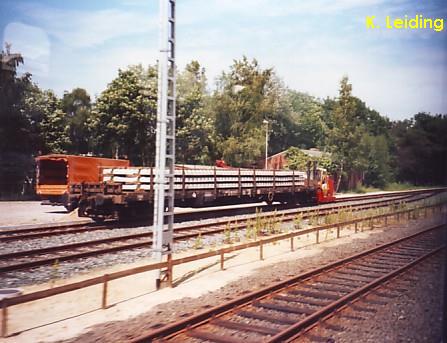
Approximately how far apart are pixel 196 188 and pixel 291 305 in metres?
9.81

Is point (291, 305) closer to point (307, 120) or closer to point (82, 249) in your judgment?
point (82, 249)

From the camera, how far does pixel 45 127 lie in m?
9.41

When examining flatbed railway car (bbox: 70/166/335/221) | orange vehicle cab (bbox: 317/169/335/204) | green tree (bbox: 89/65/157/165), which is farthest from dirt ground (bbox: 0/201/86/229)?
orange vehicle cab (bbox: 317/169/335/204)

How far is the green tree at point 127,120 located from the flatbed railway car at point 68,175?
112 centimetres

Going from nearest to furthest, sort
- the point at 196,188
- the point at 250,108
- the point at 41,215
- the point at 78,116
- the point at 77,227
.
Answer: the point at 78,116 → the point at 250,108 → the point at 77,227 → the point at 41,215 → the point at 196,188

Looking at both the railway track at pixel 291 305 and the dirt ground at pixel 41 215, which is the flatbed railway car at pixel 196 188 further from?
the railway track at pixel 291 305

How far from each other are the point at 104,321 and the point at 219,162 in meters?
12.3

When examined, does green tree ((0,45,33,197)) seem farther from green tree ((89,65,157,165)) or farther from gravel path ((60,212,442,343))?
gravel path ((60,212,442,343))

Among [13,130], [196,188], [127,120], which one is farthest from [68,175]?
[13,130]

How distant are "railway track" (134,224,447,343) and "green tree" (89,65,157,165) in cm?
643

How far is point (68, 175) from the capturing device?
14.7m

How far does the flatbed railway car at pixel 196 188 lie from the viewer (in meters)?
14.0

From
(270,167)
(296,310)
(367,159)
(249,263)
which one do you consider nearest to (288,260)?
(249,263)

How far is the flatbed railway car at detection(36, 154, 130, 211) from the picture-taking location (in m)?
14.1
